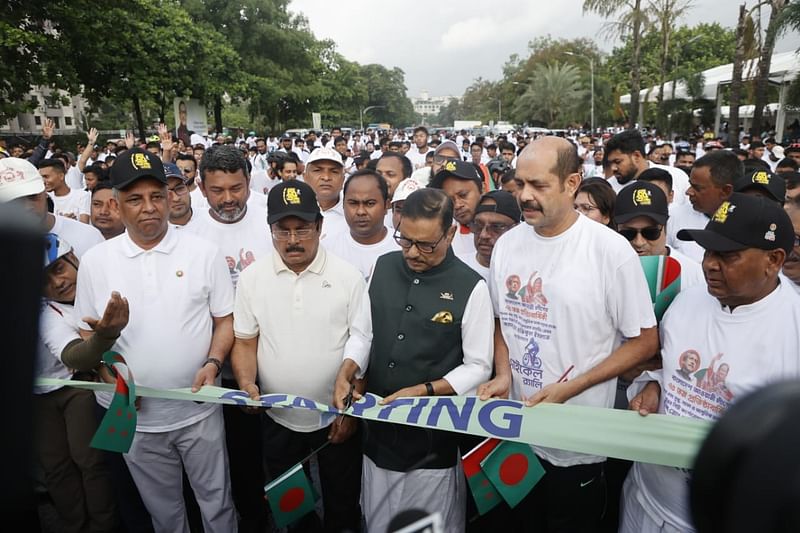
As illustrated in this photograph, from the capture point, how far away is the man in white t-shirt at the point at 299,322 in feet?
10.4

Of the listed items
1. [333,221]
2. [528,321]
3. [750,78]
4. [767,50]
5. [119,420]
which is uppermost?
[750,78]

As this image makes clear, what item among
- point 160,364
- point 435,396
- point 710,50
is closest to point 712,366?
point 435,396

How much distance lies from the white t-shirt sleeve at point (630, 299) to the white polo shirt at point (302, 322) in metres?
1.32

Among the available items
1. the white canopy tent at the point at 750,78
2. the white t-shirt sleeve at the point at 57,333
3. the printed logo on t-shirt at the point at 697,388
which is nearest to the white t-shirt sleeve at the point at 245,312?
the white t-shirt sleeve at the point at 57,333

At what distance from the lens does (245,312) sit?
128 inches

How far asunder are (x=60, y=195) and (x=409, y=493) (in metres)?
6.28

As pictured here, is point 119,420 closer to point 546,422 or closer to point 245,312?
point 245,312

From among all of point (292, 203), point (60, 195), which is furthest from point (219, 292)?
point (60, 195)

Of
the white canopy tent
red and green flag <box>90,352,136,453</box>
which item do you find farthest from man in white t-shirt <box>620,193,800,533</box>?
the white canopy tent

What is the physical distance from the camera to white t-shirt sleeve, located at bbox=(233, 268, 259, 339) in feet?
10.6

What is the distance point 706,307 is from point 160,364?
9.45 ft

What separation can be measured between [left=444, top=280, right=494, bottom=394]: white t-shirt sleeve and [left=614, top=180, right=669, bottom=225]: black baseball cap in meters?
1.28

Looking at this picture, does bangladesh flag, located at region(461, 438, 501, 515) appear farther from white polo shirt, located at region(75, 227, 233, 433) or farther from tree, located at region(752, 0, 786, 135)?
tree, located at region(752, 0, 786, 135)

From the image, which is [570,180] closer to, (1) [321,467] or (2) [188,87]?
(1) [321,467]
